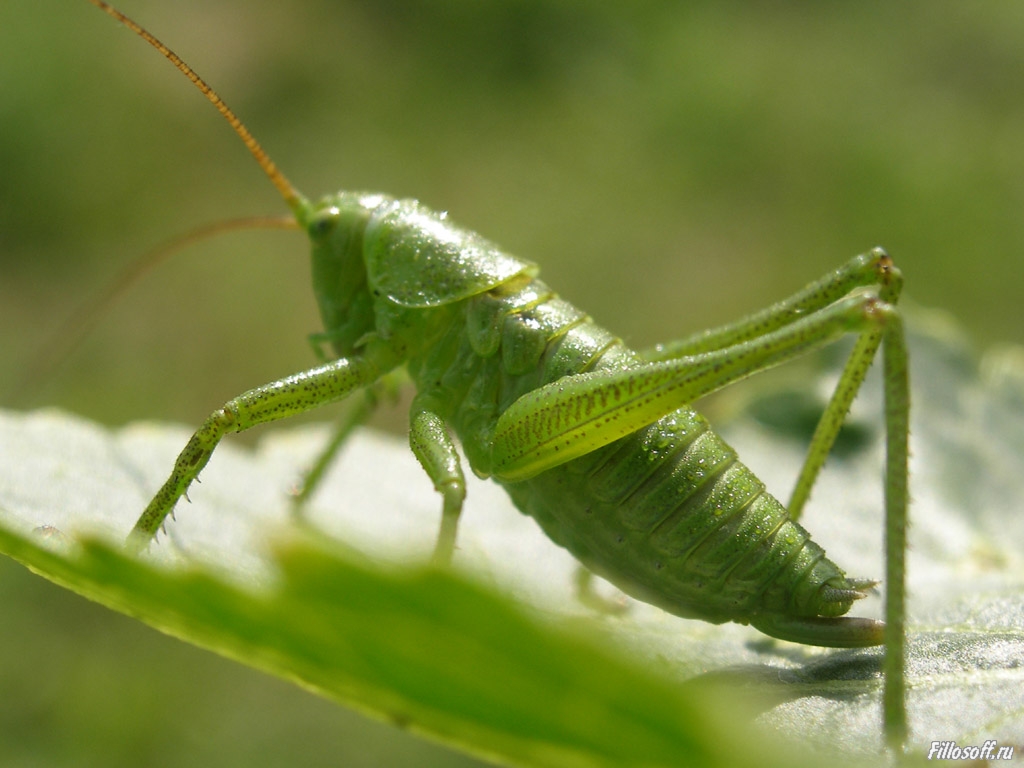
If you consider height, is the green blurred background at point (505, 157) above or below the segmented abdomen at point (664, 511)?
above

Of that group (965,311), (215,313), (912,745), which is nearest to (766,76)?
(965,311)

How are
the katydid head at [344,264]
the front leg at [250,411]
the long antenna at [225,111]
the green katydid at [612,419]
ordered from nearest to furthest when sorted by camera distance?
the green katydid at [612,419]
the front leg at [250,411]
the long antenna at [225,111]
the katydid head at [344,264]

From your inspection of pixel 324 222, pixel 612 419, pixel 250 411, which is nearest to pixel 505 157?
pixel 324 222

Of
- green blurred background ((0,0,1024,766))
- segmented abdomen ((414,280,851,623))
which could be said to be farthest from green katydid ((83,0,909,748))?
green blurred background ((0,0,1024,766))

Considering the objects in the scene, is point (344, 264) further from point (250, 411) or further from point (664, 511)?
point (664, 511)

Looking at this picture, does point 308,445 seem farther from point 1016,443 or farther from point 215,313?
point 215,313

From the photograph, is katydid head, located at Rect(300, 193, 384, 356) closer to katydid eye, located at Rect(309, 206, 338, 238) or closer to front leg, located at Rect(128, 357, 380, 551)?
katydid eye, located at Rect(309, 206, 338, 238)

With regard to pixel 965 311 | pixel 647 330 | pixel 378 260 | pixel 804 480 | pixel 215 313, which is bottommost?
pixel 804 480

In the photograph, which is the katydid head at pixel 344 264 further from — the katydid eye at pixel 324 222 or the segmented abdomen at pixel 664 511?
the segmented abdomen at pixel 664 511

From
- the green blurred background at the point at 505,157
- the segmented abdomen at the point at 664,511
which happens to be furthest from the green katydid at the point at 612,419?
the green blurred background at the point at 505,157
